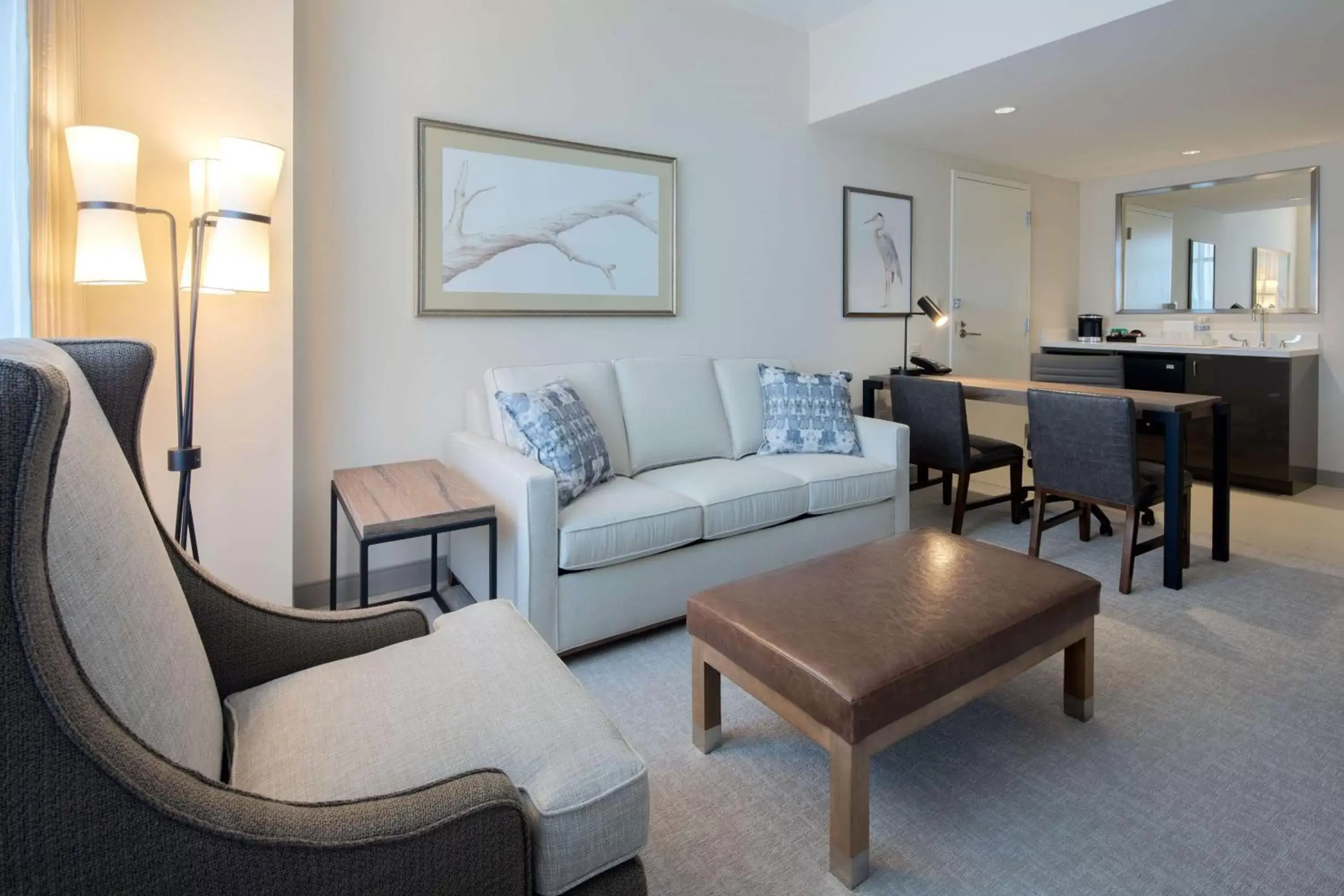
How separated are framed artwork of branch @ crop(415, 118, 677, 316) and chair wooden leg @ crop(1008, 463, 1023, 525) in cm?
207

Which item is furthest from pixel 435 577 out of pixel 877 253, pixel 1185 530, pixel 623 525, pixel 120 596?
pixel 877 253

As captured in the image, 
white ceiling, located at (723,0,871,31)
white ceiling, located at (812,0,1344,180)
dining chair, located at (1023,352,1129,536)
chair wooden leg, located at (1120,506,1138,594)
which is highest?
white ceiling, located at (723,0,871,31)

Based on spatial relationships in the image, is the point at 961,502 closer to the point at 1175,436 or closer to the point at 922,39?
the point at 1175,436

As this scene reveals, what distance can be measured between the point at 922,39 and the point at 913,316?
171 cm

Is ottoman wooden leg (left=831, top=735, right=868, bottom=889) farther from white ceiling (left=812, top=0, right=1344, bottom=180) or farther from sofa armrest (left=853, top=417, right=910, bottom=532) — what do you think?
white ceiling (left=812, top=0, right=1344, bottom=180)

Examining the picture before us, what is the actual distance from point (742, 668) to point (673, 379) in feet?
5.97

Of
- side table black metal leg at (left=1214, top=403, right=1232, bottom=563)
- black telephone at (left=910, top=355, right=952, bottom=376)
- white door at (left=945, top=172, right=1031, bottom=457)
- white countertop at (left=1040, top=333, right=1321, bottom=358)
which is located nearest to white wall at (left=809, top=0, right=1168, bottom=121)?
white door at (left=945, top=172, right=1031, bottom=457)

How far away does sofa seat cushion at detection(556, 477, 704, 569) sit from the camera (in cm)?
234

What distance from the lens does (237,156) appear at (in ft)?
6.90

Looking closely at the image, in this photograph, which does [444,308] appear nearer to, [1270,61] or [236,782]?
[236,782]

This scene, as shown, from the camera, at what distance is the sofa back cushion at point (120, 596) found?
0.76 metres

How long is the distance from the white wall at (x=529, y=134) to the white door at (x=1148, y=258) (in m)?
2.39

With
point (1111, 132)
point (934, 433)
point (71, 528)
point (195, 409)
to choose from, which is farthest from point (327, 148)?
point (1111, 132)

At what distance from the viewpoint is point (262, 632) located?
133cm
